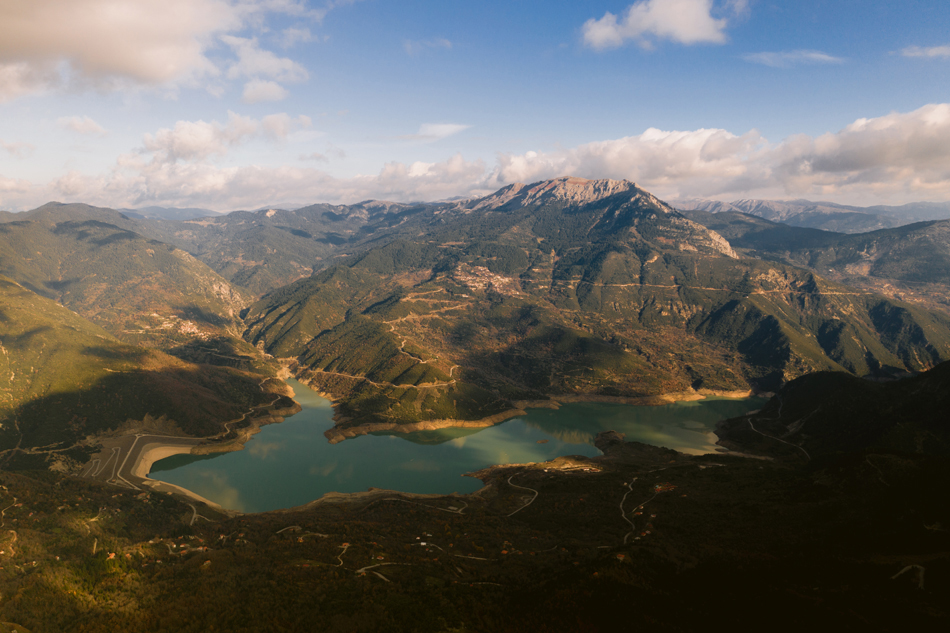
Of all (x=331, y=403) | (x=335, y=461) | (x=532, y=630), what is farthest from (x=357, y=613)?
(x=331, y=403)

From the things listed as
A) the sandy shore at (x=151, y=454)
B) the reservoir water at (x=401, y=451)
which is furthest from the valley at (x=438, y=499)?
the reservoir water at (x=401, y=451)

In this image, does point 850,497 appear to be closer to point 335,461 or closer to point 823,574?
point 823,574

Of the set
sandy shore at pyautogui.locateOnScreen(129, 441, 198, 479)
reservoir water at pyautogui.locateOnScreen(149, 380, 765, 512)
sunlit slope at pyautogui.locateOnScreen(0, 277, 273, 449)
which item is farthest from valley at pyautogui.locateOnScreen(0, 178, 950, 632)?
reservoir water at pyautogui.locateOnScreen(149, 380, 765, 512)

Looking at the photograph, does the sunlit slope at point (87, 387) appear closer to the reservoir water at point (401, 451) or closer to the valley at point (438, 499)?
the valley at point (438, 499)

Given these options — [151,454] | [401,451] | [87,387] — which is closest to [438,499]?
[401,451]

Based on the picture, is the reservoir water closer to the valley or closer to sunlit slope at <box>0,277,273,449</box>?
the valley

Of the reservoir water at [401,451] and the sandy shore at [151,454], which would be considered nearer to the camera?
the reservoir water at [401,451]
